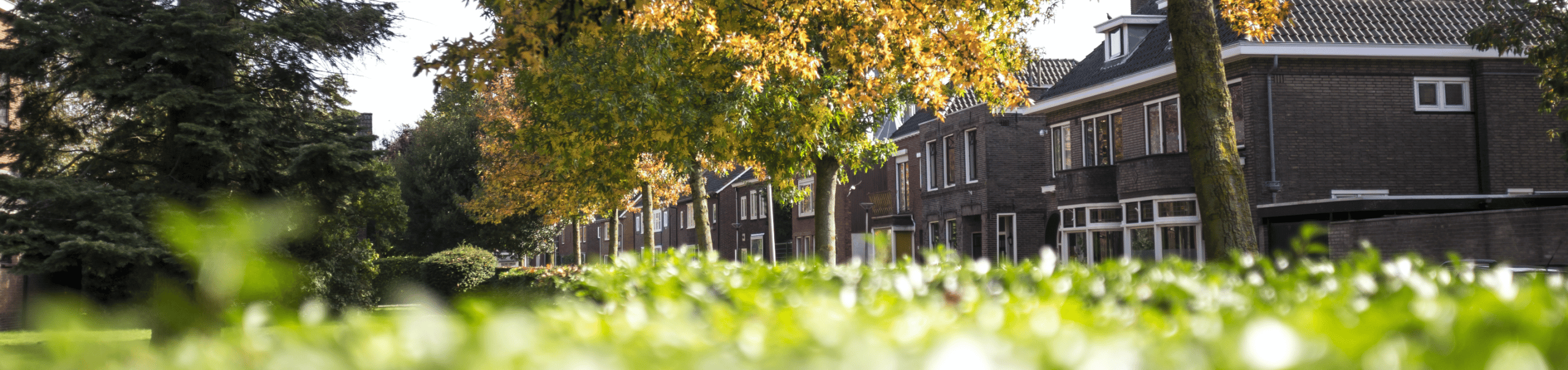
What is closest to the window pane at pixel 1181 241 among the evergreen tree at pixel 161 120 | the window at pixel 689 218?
the evergreen tree at pixel 161 120

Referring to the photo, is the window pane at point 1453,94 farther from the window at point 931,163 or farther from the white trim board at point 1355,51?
the window at point 931,163

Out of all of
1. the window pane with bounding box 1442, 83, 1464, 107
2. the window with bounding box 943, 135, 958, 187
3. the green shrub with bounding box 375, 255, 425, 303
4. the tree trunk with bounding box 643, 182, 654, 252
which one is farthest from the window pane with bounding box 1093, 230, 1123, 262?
the green shrub with bounding box 375, 255, 425, 303

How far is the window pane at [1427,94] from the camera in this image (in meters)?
24.0

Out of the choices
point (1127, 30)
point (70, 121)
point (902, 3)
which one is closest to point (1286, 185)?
point (1127, 30)

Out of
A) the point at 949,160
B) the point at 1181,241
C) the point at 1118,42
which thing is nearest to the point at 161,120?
the point at 1181,241

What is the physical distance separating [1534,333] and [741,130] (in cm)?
1456

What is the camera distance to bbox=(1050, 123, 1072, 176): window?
1172 inches

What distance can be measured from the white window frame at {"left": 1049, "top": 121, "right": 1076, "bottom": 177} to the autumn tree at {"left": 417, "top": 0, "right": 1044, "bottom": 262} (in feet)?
39.6

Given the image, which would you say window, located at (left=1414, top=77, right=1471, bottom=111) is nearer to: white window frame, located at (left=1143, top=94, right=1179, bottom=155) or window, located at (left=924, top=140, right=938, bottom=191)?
white window frame, located at (left=1143, top=94, right=1179, bottom=155)

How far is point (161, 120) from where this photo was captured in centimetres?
1677

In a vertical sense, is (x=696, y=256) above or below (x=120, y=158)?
below

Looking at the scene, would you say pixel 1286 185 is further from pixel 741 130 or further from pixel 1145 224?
pixel 741 130

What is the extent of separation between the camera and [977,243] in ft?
116

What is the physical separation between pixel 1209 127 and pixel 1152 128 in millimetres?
16892
